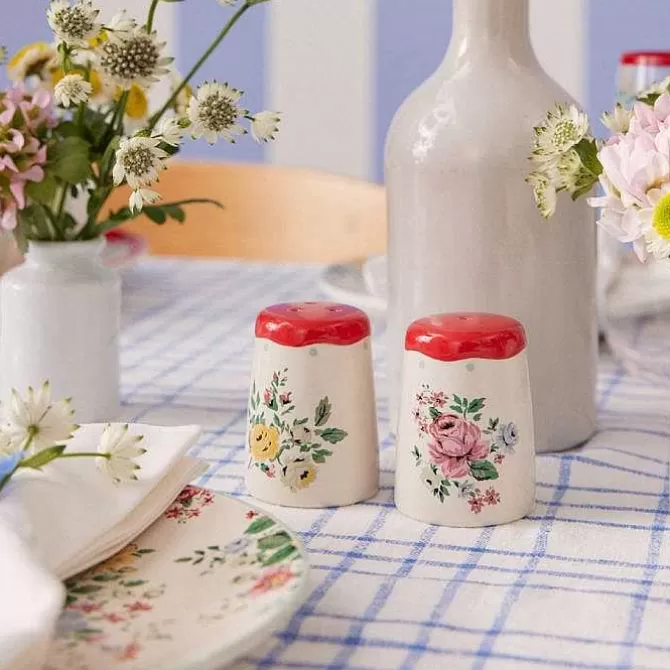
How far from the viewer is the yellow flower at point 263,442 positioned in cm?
81

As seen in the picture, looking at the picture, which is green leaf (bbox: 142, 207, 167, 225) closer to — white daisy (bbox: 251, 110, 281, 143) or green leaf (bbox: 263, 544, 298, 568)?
white daisy (bbox: 251, 110, 281, 143)

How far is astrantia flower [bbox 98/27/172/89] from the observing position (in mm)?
895

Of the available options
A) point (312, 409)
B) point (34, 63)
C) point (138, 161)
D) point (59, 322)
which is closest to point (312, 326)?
point (312, 409)

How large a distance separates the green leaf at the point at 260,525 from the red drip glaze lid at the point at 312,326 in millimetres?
156

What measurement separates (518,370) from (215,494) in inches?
8.0

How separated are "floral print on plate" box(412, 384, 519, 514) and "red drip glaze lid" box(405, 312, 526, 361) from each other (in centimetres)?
3

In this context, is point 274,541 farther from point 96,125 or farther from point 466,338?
point 96,125

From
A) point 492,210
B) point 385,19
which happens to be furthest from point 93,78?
point 385,19

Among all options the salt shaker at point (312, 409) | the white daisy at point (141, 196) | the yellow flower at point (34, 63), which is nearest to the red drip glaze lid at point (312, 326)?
the salt shaker at point (312, 409)

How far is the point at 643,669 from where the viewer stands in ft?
1.93

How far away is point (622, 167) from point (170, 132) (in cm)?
30

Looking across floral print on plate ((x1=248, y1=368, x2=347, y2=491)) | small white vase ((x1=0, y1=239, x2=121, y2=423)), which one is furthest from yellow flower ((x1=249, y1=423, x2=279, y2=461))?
small white vase ((x1=0, y1=239, x2=121, y2=423))

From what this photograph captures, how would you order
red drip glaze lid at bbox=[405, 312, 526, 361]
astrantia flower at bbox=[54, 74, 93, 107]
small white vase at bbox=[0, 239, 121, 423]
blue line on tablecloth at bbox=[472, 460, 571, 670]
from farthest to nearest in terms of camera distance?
small white vase at bbox=[0, 239, 121, 423]
astrantia flower at bbox=[54, 74, 93, 107]
red drip glaze lid at bbox=[405, 312, 526, 361]
blue line on tablecloth at bbox=[472, 460, 571, 670]

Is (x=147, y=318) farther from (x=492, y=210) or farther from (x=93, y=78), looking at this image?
(x=492, y=210)
